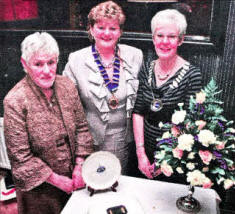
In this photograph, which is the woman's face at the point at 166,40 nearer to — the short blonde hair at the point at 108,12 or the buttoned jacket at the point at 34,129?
the short blonde hair at the point at 108,12

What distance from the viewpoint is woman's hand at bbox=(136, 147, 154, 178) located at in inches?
82.4

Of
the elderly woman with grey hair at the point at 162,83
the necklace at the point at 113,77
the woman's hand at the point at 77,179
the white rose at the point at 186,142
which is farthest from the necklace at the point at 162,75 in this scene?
the woman's hand at the point at 77,179

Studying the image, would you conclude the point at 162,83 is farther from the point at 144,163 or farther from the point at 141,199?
the point at 141,199

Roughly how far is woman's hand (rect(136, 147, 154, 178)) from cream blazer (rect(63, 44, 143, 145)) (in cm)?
28

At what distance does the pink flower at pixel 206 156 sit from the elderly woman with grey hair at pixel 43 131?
2.87ft

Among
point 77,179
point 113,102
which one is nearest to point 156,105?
point 113,102

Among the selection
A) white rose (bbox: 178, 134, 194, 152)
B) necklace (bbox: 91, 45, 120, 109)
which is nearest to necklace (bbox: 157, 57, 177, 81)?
necklace (bbox: 91, 45, 120, 109)

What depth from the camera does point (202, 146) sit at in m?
1.55

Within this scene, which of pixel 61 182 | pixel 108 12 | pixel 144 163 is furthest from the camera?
pixel 144 163

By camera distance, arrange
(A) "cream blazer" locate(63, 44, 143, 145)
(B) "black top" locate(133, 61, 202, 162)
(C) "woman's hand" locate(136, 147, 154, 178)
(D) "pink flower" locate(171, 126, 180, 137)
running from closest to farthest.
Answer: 1. (D) "pink flower" locate(171, 126, 180, 137)
2. (B) "black top" locate(133, 61, 202, 162)
3. (A) "cream blazer" locate(63, 44, 143, 145)
4. (C) "woman's hand" locate(136, 147, 154, 178)

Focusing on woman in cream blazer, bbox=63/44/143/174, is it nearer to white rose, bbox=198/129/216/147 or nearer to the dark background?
the dark background

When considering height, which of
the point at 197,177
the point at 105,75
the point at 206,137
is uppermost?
the point at 105,75

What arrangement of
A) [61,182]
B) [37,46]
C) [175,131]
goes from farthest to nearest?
[61,182], [37,46], [175,131]

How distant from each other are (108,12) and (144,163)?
112cm
